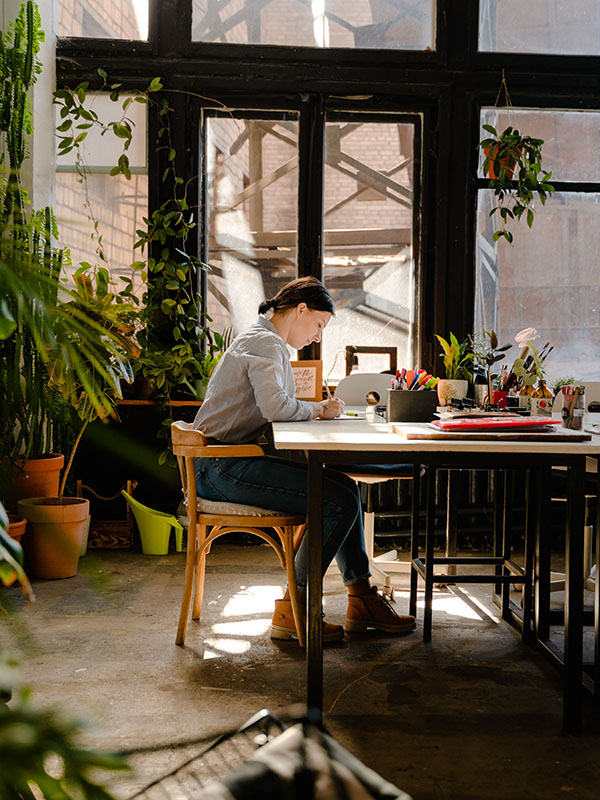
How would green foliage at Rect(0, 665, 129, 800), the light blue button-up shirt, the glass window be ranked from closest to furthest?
green foliage at Rect(0, 665, 129, 800) < the light blue button-up shirt < the glass window

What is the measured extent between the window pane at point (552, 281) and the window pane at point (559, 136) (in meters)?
0.15

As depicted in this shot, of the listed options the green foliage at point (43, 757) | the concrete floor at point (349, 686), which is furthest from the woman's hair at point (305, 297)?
the green foliage at point (43, 757)

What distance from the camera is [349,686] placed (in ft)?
8.38

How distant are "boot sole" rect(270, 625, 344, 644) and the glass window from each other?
2484 mm

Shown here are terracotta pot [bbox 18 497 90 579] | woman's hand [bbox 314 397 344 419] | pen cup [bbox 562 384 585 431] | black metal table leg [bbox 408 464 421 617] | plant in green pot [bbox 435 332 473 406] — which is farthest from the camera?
plant in green pot [bbox 435 332 473 406]

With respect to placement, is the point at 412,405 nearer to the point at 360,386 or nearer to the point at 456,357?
the point at 360,386

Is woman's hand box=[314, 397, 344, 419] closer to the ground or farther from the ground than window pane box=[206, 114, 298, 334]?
closer to the ground

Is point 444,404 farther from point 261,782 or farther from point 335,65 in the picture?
point 261,782

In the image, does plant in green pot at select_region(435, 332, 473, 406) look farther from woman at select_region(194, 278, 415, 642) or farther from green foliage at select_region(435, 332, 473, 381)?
woman at select_region(194, 278, 415, 642)

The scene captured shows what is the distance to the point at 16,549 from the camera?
40 centimetres

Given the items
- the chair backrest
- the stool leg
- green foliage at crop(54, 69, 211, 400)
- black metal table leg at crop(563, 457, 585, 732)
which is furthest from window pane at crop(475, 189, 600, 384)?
black metal table leg at crop(563, 457, 585, 732)

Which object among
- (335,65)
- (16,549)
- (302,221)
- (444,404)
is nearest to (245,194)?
(302,221)

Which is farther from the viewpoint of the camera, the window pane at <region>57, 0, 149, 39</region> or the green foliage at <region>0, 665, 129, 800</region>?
the window pane at <region>57, 0, 149, 39</region>

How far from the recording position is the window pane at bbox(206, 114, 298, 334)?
15.9 ft
